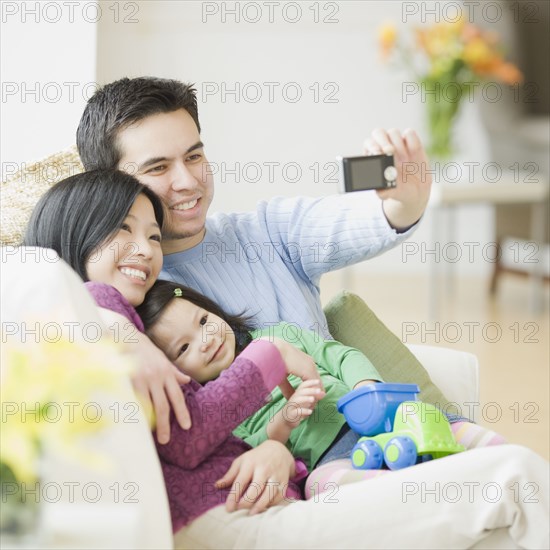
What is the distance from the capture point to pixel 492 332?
4289mm

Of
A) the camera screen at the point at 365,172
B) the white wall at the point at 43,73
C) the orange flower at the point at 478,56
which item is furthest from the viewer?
the orange flower at the point at 478,56

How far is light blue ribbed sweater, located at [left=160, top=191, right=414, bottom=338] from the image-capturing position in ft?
6.05

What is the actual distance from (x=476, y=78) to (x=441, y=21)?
528 millimetres

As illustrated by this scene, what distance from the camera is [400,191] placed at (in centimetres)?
175

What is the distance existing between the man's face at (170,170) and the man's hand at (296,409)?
47 centimetres

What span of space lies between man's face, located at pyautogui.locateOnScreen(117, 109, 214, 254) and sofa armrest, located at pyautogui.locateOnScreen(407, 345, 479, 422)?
1.72ft

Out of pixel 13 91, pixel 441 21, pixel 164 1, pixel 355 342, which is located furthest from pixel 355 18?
pixel 355 342

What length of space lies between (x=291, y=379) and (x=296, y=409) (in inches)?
7.3

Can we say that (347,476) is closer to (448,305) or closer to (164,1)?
(448,305)

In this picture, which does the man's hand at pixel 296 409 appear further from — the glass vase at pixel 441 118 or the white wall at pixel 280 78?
the white wall at pixel 280 78

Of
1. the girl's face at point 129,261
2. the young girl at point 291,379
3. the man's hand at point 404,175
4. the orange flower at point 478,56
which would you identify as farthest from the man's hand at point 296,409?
the orange flower at point 478,56

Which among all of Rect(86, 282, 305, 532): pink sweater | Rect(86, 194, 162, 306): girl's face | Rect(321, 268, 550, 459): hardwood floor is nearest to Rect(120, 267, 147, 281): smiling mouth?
Rect(86, 194, 162, 306): girl's face

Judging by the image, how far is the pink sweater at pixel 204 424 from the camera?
1353 millimetres

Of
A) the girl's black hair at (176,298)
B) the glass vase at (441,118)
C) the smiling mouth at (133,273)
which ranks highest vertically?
the glass vase at (441,118)
